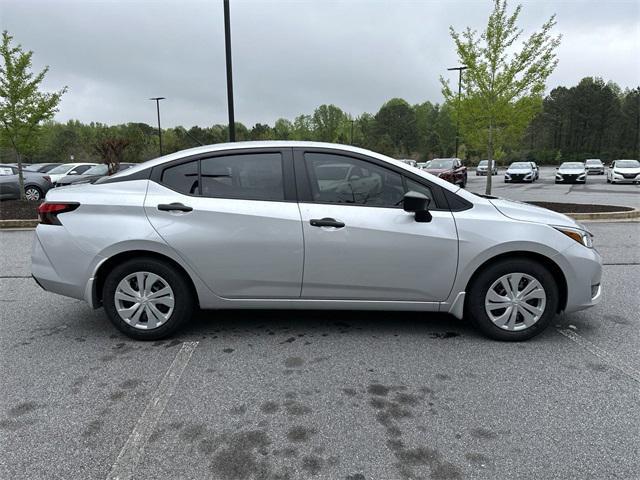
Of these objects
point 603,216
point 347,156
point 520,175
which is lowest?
point 603,216

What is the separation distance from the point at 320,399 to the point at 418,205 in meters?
1.58

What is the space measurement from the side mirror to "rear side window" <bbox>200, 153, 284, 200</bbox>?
982 mm

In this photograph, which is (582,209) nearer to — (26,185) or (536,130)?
(26,185)

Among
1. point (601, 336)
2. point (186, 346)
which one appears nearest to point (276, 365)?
point (186, 346)

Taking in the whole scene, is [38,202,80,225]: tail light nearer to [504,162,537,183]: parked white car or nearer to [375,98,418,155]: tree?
[504,162,537,183]: parked white car

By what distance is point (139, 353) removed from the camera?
3.44m

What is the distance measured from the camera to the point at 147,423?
252 centimetres

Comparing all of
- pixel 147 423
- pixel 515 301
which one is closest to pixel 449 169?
pixel 515 301

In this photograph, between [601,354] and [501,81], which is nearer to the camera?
[601,354]

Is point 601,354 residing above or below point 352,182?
below

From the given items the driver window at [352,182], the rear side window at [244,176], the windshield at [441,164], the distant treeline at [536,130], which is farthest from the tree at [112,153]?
the distant treeline at [536,130]

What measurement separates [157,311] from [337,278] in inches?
58.0

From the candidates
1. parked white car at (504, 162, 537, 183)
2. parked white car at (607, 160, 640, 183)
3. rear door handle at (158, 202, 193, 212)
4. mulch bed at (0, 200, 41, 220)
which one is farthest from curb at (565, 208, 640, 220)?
parked white car at (504, 162, 537, 183)

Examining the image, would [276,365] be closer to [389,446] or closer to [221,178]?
[389,446]
